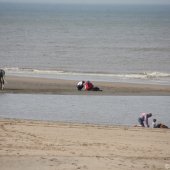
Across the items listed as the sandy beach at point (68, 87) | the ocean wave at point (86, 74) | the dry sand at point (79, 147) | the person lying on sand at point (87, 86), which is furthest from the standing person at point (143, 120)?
the ocean wave at point (86, 74)

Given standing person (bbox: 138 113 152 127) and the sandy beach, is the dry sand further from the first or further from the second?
the sandy beach

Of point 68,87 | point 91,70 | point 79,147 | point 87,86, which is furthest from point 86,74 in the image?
point 79,147

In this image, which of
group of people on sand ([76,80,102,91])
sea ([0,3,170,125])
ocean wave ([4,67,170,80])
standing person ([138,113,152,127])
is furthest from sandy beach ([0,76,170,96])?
standing person ([138,113,152,127])

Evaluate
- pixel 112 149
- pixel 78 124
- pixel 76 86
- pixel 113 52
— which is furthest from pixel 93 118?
pixel 113 52

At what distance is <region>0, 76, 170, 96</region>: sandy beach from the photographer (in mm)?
29150

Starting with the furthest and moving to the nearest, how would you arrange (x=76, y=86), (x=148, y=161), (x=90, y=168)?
1. (x=76, y=86)
2. (x=148, y=161)
3. (x=90, y=168)

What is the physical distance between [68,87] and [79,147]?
49.0ft

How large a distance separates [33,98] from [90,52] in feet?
101

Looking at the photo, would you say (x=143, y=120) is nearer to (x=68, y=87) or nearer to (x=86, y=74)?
(x=68, y=87)

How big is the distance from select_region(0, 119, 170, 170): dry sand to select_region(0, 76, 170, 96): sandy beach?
8.94 meters

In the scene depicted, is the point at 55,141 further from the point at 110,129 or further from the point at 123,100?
the point at 123,100

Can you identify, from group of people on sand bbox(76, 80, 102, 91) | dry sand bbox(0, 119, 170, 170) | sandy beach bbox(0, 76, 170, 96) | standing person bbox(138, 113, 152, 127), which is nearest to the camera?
dry sand bbox(0, 119, 170, 170)

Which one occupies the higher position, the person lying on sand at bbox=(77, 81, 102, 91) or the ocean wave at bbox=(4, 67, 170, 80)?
the ocean wave at bbox=(4, 67, 170, 80)

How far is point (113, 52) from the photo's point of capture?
188ft
